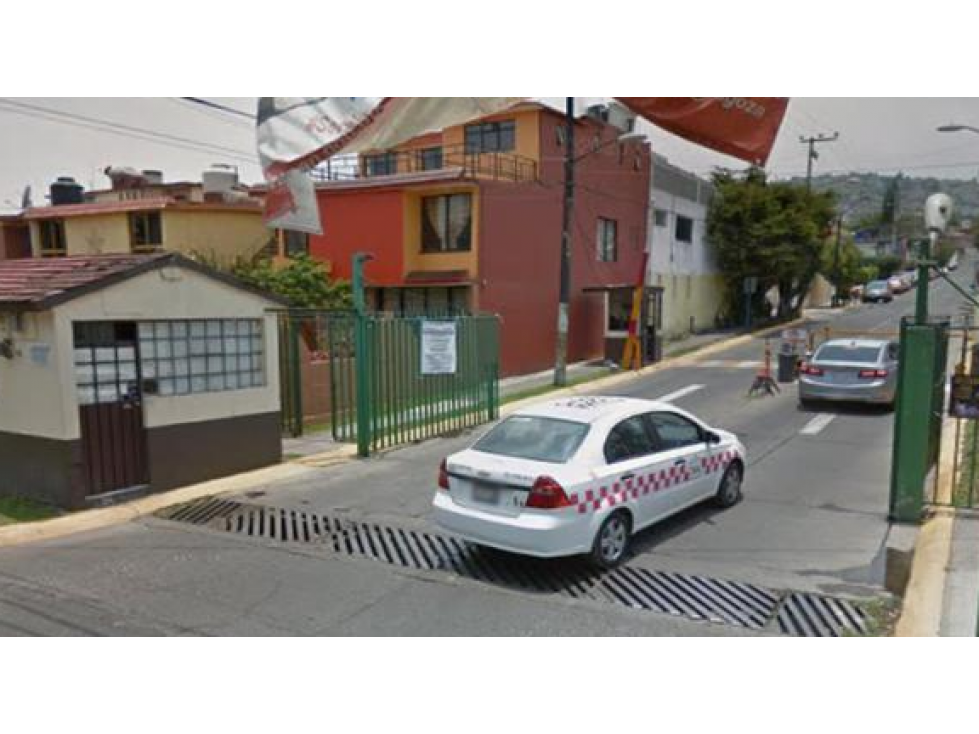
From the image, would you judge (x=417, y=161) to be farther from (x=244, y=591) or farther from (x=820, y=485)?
(x=244, y=591)

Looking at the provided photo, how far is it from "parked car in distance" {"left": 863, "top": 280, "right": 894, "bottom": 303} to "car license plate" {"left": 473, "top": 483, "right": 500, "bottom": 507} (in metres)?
51.5

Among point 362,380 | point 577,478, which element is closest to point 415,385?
point 362,380

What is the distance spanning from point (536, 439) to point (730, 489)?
9.43 feet

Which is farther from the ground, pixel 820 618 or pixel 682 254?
pixel 682 254

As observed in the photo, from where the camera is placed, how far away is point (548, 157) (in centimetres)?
2223

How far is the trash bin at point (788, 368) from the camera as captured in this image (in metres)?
17.9

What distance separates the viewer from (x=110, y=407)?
858 cm

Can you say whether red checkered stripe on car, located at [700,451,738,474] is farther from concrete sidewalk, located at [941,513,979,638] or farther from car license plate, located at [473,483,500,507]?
car license plate, located at [473,483,500,507]

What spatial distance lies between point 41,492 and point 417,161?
825 inches

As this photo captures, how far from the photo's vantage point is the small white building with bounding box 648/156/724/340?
96.1 ft

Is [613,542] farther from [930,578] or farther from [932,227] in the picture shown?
[932,227]

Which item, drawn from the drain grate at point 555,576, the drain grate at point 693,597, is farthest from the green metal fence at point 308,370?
the drain grate at point 693,597

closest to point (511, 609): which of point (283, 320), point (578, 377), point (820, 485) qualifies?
point (820, 485)

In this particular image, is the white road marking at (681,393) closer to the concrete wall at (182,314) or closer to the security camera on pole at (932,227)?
the security camera on pole at (932,227)
